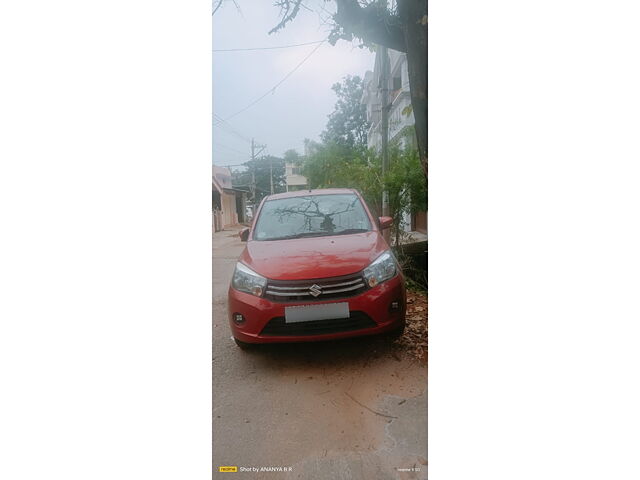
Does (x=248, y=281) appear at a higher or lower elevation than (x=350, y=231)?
lower

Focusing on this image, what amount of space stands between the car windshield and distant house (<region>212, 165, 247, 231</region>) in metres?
0.19

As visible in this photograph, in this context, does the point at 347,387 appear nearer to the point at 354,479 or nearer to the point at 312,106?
the point at 354,479

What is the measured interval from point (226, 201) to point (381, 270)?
110cm

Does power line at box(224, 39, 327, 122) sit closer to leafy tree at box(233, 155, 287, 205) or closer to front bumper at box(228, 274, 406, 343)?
leafy tree at box(233, 155, 287, 205)

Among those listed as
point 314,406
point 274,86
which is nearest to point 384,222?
point 274,86

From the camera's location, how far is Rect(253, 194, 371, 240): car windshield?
2.33 meters

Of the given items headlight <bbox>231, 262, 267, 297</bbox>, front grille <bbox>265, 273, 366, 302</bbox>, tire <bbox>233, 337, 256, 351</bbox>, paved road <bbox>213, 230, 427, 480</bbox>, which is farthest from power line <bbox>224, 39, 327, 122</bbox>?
tire <bbox>233, 337, 256, 351</bbox>

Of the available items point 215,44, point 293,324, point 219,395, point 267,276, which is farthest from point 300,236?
point 215,44

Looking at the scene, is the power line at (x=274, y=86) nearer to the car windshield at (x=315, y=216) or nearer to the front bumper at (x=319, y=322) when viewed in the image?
the car windshield at (x=315, y=216)

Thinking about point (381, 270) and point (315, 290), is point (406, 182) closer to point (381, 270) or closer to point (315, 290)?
point (381, 270)

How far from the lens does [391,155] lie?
2.28 m

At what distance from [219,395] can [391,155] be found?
6.20 feet

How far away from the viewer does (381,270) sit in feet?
6.97

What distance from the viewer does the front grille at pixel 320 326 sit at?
200 cm
